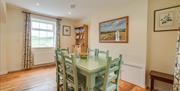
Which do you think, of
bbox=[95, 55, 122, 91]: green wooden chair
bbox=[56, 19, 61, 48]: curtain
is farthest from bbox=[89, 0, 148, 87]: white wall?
bbox=[56, 19, 61, 48]: curtain

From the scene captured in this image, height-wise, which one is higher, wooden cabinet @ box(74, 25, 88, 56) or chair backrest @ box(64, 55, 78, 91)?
wooden cabinet @ box(74, 25, 88, 56)

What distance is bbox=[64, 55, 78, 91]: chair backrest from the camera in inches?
59.7

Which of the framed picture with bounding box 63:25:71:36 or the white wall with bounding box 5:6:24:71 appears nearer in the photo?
the white wall with bounding box 5:6:24:71

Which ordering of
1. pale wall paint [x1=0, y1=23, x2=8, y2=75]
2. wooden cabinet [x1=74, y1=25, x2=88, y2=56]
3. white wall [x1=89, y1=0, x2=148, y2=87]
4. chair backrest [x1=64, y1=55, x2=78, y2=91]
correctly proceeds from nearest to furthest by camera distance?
chair backrest [x1=64, y1=55, x2=78, y2=91]
white wall [x1=89, y1=0, x2=148, y2=87]
pale wall paint [x1=0, y1=23, x2=8, y2=75]
wooden cabinet [x1=74, y1=25, x2=88, y2=56]

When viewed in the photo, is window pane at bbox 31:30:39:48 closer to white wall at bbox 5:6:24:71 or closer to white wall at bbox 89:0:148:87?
white wall at bbox 5:6:24:71

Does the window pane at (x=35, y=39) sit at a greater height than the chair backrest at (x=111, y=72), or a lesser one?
greater

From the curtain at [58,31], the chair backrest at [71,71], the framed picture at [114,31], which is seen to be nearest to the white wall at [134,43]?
the framed picture at [114,31]

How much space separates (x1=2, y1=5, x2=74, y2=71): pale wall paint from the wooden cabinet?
203cm

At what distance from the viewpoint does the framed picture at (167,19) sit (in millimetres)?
2154

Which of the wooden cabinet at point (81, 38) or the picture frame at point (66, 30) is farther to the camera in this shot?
the picture frame at point (66, 30)

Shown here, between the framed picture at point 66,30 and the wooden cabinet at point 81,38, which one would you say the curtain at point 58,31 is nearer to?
the framed picture at point 66,30

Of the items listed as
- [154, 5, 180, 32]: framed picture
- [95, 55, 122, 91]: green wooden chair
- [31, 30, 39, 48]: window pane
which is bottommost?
[95, 55, 122, 91]: green wooden chair

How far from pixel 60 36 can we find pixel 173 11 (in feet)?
13.4

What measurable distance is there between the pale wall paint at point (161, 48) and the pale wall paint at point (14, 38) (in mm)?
4039
